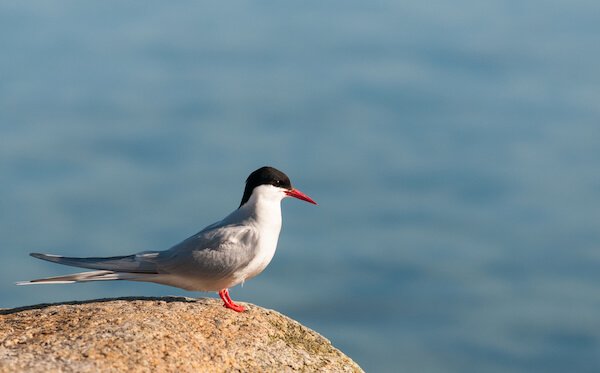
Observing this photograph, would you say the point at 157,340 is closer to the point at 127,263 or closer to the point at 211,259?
the point at 211,259

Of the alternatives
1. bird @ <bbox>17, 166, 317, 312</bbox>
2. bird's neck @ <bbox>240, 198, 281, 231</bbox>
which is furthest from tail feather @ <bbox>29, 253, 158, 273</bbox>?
bird's neck @ <bbox>240, 198, 281, 231</bbox>

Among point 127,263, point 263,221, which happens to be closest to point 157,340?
point 127,263

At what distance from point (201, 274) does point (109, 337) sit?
1.73 metres

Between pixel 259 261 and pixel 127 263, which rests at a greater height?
pixel 259 261

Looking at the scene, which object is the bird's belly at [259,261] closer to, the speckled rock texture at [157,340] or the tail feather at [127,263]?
the speckled rock texture at [157,340]

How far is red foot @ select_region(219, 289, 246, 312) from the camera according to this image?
26.5ft

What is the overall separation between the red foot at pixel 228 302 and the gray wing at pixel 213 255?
6.5 inches

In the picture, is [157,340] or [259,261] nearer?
[157,340]

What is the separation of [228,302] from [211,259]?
0.44 meters

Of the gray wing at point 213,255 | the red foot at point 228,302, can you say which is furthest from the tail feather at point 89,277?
the red foot at point 228,302

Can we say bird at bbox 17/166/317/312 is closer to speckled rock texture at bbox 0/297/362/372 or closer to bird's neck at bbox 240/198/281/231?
bird's neck at bbox 240/198/281/231

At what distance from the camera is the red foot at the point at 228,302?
8078 mm

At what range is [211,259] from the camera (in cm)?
845

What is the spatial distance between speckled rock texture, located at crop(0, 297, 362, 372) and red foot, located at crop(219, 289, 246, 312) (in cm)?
7
